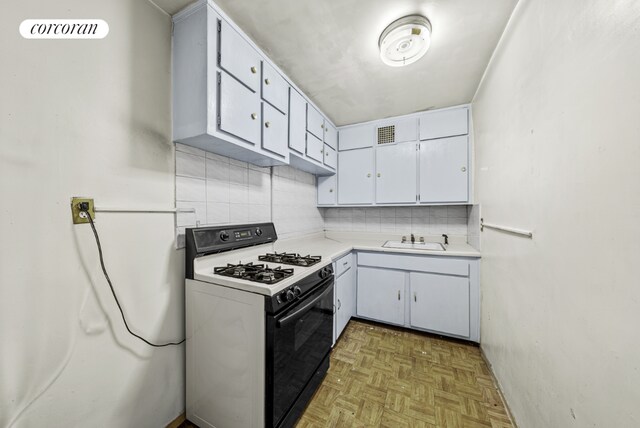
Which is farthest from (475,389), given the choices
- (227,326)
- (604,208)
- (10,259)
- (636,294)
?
(10,259)

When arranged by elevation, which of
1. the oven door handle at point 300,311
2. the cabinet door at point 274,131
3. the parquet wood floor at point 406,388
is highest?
the cabinet door at point 274,131

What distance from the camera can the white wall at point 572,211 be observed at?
1.95ft

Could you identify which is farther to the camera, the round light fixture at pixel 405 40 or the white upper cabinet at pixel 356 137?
the white upper cabinet at pixel 356 137

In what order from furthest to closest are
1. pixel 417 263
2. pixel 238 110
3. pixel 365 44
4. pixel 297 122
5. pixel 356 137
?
pixel 356 137, pixel 417 263, pixel 297 122, pixel 365 44, pixel 238 110

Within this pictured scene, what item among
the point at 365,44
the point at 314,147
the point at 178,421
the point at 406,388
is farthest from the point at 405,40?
the point at 178,421

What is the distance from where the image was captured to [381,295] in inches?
93.3

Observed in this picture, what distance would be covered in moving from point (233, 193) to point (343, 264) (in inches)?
47.9

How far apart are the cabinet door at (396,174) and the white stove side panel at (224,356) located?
2087 millimetres

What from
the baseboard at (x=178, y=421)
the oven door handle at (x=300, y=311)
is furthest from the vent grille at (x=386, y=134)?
the baseboard at (x=178, y=421)

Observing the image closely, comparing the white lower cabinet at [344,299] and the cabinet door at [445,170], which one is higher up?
the cabinet door at [445,170]

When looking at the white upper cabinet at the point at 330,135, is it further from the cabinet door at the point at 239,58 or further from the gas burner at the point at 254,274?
the gas burner at the point at 254,274

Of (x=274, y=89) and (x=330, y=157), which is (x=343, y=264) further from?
(x=274, y=89)

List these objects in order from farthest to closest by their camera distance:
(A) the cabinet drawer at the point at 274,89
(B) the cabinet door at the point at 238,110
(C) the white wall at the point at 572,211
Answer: (A) the cabinet drawer at the point at 274,89 → (B) the cabinet door at the point at 238,110 → (C) the white wall at the point at 572,211

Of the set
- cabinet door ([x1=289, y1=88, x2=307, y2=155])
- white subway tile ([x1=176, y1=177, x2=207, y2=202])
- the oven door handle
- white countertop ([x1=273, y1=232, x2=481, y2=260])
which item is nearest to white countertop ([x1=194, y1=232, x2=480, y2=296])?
white countertop ([x1=273, y1=232, x2=481, y2=260])
